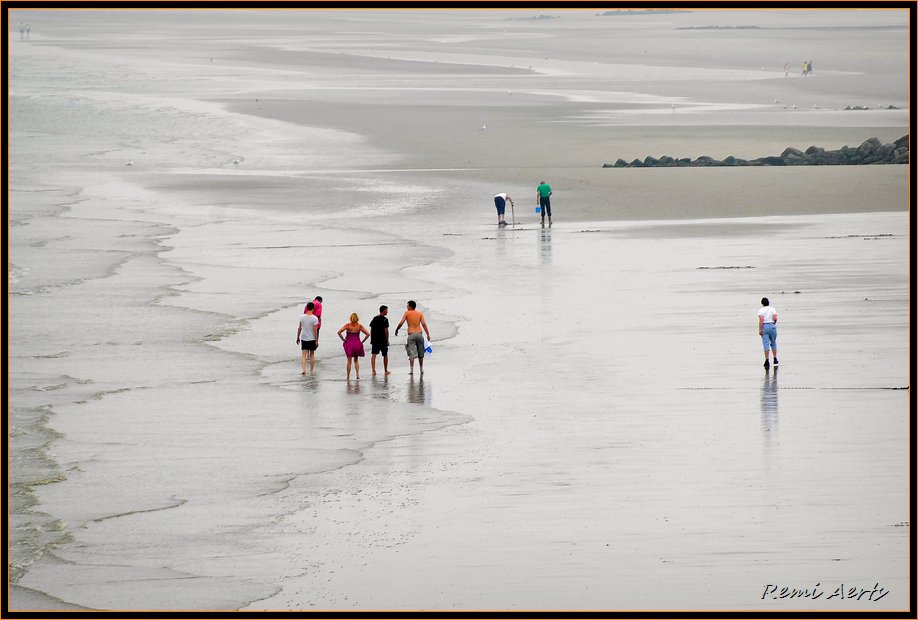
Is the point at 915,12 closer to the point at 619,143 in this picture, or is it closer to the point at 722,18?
the point at 619,143

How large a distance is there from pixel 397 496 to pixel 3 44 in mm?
7229

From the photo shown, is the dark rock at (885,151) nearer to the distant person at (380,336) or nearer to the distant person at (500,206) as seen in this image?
the distant person at (500,206)

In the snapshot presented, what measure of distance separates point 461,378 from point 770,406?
4475 millimetres

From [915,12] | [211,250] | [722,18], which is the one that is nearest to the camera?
[915,12]

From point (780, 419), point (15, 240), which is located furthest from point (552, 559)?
point (15, 240)

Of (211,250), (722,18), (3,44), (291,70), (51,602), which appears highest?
(722,18)

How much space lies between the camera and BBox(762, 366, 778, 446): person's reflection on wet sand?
A: 695 inches

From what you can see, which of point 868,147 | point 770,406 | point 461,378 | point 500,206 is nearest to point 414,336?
point 461,378

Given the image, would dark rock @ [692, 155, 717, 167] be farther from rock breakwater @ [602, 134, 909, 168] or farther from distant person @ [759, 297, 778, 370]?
distant person @ [759, 297, 778, 370]

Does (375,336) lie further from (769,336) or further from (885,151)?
(885,151)

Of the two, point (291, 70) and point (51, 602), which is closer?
point (51, 602)

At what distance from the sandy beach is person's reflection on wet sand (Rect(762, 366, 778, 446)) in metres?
0.08

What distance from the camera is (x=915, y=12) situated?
1770 centimetres
